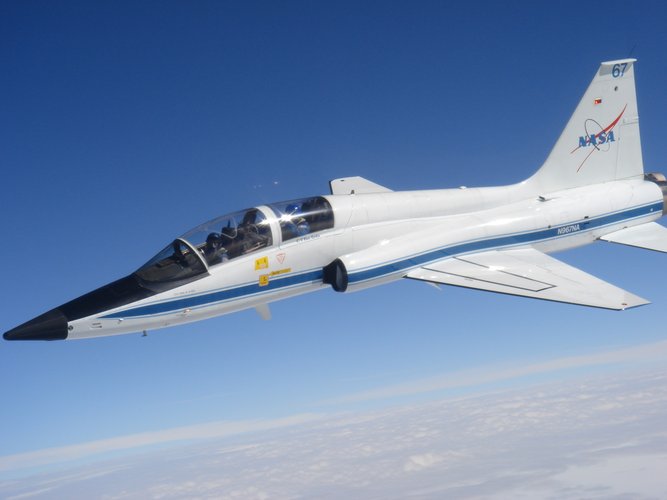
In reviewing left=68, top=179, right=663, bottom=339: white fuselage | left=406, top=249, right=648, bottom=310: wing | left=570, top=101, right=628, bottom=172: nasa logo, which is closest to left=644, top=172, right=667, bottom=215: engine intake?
left=68, top=179, right=663, bottom=339: white fuselage

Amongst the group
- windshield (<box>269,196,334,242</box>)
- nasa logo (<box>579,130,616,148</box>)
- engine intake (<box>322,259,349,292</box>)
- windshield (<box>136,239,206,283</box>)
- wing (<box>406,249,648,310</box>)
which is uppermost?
nasa logo (<box>579,130,616,148</box>)

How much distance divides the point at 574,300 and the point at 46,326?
1089 cm

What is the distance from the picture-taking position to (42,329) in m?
8.56

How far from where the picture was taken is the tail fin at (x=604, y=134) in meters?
15.8

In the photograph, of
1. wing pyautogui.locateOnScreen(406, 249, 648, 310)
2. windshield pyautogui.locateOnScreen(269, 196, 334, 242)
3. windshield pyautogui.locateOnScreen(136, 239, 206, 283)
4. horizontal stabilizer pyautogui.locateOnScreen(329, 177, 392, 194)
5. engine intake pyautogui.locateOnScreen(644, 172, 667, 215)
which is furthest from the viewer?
engine intake pyautogui.locateOnScreen(644, 172, 667, 215)

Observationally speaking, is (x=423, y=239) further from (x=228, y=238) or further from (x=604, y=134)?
(x=604, y=134)

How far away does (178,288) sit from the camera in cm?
970

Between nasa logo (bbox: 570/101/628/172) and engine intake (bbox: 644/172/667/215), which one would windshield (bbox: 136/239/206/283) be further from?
engine intake (bbox: 644/172/667/215)

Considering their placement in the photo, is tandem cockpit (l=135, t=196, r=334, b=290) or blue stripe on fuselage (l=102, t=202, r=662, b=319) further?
tandem cockpit (l=135, t=196, r=334, b=290)

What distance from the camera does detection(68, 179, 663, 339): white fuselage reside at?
32.3 ft

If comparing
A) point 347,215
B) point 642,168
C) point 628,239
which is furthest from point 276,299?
point 642,168

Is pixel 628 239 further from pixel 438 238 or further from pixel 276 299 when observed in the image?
pixel 276 299

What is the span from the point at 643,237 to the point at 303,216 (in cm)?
1139

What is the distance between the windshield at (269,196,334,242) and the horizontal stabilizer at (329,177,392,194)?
73.3 inches
